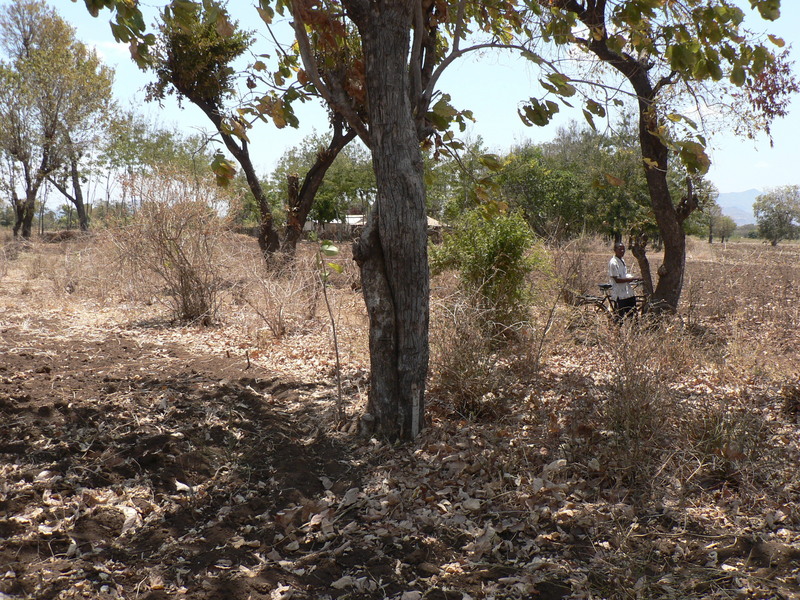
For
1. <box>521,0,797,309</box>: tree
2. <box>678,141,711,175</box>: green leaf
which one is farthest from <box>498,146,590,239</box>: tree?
<box>678,141,711,175</box>: green leaf

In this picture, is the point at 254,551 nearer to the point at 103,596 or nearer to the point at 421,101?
the point at 103,596

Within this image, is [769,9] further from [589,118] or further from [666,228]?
[666,228]

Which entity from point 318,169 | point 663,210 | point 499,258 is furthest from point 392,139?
point 318,169

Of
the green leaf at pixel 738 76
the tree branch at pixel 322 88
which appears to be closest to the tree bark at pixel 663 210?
the green leaf at pixel 738 76

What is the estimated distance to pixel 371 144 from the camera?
416 centimetres

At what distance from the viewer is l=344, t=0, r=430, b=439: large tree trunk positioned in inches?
158

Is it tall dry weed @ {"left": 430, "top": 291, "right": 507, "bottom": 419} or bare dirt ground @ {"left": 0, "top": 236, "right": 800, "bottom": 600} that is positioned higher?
tall dry weed @ {"left": 430, "top": 291, "right": 507, "bottom": 419}

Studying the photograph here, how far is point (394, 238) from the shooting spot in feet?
13.6

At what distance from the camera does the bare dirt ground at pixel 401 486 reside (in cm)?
294

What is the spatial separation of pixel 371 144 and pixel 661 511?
9.48 feet

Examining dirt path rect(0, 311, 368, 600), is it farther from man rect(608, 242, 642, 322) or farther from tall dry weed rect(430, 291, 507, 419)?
man rect(608, 242, 642, 322)

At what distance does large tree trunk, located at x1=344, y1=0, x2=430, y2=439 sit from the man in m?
4.93

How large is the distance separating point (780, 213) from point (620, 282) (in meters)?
41.7

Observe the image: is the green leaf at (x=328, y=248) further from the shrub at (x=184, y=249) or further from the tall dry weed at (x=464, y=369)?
the shrub at (x=184, y=249)
